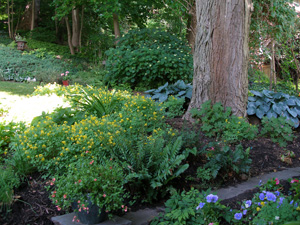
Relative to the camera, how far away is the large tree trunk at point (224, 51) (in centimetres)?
466

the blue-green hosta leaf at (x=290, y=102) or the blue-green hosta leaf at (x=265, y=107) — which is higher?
the blue-green hosta leaf at (x=290, y=102)

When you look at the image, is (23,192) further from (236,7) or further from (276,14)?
(276,14)

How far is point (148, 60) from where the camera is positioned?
7691 mm

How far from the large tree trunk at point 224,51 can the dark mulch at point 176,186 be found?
0.83 metres

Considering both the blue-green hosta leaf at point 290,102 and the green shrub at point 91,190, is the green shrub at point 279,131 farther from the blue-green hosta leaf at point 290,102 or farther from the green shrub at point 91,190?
the green shrub at point 91,190

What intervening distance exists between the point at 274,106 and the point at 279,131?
101 centimetres

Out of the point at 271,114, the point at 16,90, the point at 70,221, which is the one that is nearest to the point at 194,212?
the point at 70,221

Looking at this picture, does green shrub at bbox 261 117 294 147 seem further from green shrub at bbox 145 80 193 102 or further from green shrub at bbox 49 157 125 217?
green shrub at bbox 49 157 125 217

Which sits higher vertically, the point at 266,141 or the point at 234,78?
the point at 234,78

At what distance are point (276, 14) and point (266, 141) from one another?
3989 mm

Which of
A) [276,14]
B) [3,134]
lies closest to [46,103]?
[3,134]

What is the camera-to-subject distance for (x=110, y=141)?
303cm

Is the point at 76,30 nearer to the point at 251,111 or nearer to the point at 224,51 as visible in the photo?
the point at 224,51

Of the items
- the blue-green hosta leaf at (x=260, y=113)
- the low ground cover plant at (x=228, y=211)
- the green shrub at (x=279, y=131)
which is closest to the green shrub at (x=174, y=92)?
the blue-green hosta leaf at (x=260, y=113)
